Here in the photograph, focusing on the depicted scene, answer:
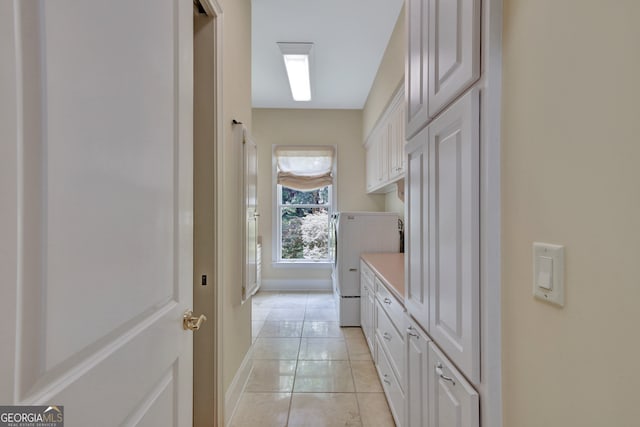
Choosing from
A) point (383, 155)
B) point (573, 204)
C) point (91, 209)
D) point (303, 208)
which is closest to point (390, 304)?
point (573, 204)

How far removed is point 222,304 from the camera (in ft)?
5.62

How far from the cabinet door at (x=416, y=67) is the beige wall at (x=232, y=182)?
103 centimetres

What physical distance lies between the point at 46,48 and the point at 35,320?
16.4 inches

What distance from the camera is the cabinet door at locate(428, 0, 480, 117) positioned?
0.79m

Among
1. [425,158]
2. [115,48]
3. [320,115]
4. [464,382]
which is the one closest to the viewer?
[115,48]

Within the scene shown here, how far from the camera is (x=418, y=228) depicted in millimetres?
1242

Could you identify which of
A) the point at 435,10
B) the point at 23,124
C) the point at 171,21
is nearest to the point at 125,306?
the point at 23,124

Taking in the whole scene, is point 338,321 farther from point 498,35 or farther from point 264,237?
point 498,35

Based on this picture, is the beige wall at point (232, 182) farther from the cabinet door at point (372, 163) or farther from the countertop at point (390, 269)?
the cabinet door at point (372, 163)

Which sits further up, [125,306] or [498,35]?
[498,35]

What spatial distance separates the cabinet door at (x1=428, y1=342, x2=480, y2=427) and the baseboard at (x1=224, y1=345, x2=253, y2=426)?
1.25 meters

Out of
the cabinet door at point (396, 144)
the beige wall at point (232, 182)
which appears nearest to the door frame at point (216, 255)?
the beige wall at point (232, 182)

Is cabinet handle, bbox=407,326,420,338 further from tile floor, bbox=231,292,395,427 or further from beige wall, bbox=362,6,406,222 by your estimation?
beige wall, bbox=362,6,406,222

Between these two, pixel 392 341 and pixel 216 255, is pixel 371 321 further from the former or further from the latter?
pixel 216 255
